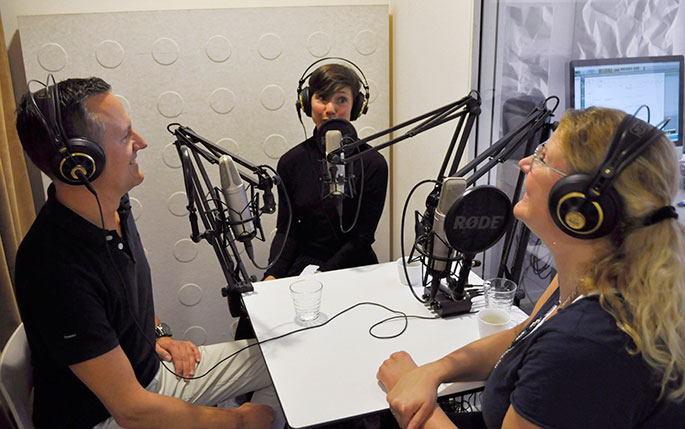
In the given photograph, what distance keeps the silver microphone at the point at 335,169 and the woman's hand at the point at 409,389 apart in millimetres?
537

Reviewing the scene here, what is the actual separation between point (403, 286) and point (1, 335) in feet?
5.02

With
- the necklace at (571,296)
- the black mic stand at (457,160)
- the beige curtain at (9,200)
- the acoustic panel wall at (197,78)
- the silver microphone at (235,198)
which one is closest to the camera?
the necklace at (571,296)

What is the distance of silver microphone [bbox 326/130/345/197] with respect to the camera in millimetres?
1472

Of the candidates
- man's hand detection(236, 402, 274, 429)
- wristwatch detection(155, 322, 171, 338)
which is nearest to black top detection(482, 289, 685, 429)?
man's hand detection(236, 402, 274, 429)

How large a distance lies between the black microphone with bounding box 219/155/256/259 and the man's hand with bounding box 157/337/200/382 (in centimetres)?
42

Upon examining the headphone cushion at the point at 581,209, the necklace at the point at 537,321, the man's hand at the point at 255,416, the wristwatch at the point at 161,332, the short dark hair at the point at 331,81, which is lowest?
the man's hand at the point at 255,416

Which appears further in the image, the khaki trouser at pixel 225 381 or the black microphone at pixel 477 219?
the khaki trouser at pixel 225 381

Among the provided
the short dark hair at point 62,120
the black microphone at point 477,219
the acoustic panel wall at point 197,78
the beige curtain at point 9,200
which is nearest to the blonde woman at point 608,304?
the black microphone at point 477,219

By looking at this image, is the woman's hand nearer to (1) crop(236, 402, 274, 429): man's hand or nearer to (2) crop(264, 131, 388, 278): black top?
(1) crop(236, 402, 274, 429): man's hand

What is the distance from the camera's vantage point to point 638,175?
0.86m

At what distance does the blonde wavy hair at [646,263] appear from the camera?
0.81 metres

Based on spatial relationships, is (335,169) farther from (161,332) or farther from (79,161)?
(161,332)

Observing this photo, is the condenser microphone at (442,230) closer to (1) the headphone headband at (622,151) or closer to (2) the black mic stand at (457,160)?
(2) the black mic stand at (457,160)

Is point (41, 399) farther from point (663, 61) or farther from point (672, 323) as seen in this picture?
point (663, 61)
